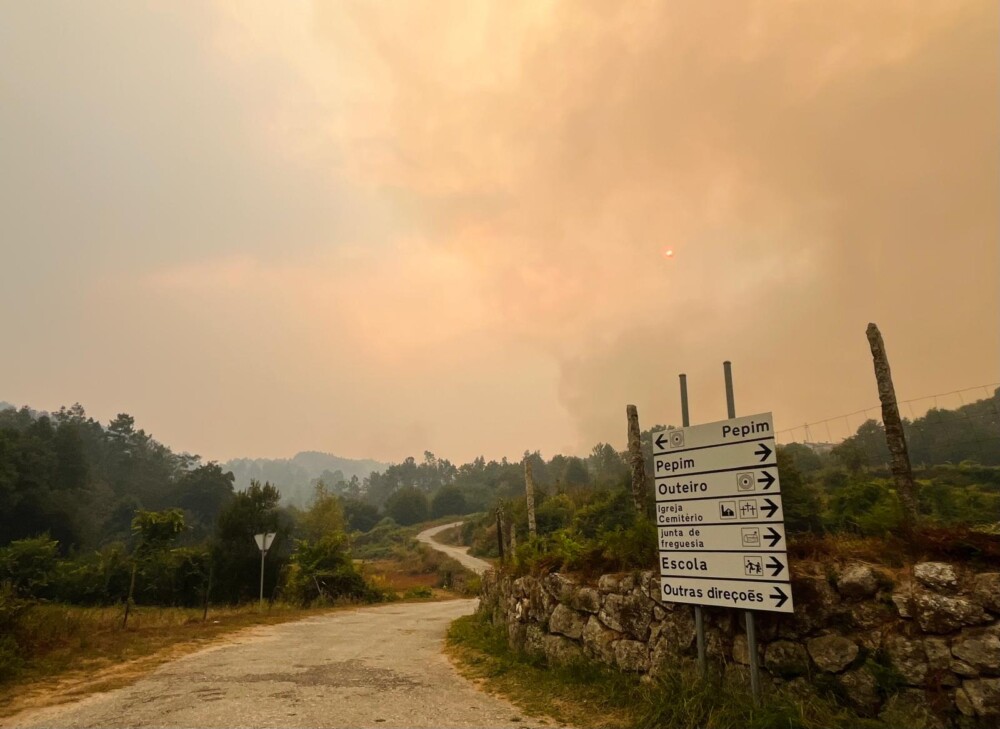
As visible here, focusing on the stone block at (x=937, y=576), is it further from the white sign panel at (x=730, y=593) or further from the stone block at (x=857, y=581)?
the white sign panel at (x=730, y=593)

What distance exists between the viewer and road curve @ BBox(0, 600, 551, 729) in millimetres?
7117

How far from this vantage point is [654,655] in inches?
298

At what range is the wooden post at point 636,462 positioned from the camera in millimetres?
11419

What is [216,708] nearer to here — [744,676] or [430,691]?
[430,691]

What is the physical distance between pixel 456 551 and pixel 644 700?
217ft

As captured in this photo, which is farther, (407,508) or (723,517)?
(407,508)

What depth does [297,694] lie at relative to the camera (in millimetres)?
8422

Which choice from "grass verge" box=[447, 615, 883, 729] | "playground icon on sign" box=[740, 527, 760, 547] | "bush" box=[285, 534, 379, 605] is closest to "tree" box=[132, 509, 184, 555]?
"bush" box=[285, 534, 379, 605]

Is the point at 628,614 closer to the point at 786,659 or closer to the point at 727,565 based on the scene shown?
the point at 727,565

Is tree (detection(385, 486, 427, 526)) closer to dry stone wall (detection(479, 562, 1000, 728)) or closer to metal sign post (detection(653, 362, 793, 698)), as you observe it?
dry stone wall (detection(479, 562, 1000, 728))

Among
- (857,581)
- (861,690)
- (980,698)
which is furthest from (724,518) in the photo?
(980,698)

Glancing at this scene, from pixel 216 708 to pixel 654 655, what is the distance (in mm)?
6228

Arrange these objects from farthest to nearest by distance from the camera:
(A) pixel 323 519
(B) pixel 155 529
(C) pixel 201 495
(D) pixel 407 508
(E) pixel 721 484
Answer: (D) pixel 407 508 < (C) pixel 201 495 < (A) pixel 323 519 < (B) pixel 155 529 < (E) pixel 721 484

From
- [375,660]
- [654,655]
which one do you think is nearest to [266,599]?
[375,660]
